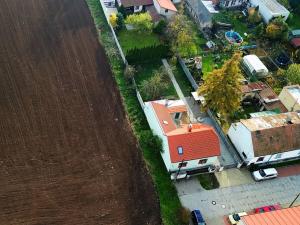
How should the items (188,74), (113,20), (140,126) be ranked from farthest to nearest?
1. (113,20)
2. (188,74)
3. (140,126)

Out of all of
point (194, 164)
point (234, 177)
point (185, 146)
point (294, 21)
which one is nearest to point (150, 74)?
point (185, 146)

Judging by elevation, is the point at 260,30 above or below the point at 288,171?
above

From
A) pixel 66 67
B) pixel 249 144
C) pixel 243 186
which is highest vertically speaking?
pixel 66 67

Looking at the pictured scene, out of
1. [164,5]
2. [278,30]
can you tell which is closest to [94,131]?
[164,5]

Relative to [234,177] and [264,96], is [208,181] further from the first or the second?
[264,96]

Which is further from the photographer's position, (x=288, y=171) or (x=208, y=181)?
(x=288, y=171)

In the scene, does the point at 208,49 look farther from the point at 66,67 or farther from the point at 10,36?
the point at 10,36

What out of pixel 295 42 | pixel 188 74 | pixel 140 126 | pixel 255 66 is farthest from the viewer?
pixel 295 42
